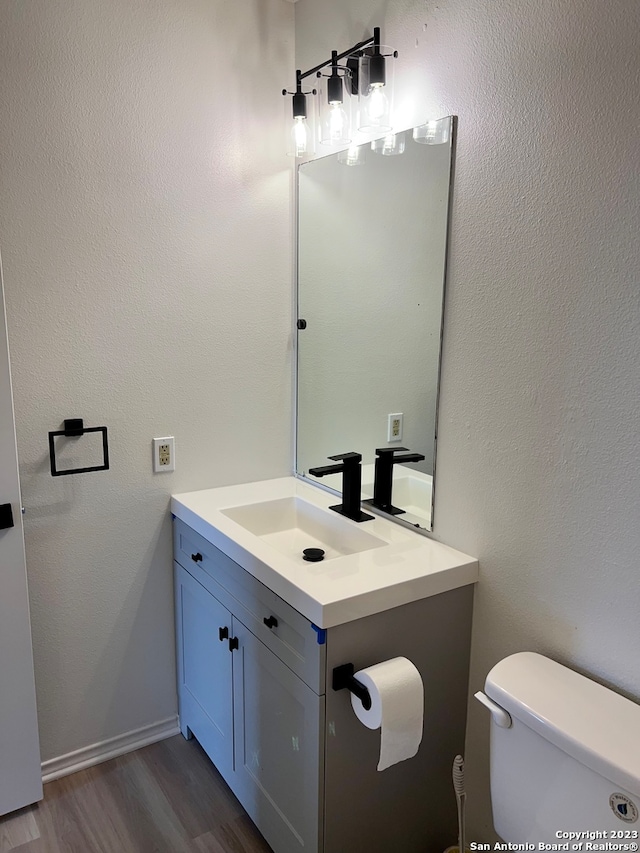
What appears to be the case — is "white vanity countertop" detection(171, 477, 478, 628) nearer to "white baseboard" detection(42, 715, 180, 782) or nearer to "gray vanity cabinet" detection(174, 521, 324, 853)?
"gray vanity cabinet" detection(174, 521, 324, 853)

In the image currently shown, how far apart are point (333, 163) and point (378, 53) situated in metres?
0.38

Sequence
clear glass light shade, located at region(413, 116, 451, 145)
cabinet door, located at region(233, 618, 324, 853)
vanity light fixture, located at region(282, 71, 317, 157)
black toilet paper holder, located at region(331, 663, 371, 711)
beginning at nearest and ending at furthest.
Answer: black toilet paper holder, located at region(331, 663, 371, 711), cabinet door, located at region(233, 618, 324, 853), clear glass light shade, located at region(413, 116, 451, 145), vanity light fixture, located at region(282, 71, 317, 157)

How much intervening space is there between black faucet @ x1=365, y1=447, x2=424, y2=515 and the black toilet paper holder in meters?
0.57

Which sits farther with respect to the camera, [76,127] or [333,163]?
[333,163]

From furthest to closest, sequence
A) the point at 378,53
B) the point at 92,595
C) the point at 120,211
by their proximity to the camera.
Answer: the point at 92,595
the point at 120,211
the point at 378,53

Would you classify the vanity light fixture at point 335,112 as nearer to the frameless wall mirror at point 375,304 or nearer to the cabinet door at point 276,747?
the frameless wall mirror at point 375,304

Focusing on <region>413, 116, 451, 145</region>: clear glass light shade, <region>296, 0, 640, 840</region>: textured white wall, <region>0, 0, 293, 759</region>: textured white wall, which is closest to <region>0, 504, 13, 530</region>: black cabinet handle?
<region>0, 0, 293, 759</region>: textured white wall

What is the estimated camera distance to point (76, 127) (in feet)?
5.74

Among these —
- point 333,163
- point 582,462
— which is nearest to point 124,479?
point 333,163

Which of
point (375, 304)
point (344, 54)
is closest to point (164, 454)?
point (375, 304)

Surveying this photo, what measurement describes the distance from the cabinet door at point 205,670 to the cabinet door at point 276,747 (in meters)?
0.07

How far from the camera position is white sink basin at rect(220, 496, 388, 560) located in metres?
1.85

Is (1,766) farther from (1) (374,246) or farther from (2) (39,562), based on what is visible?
(1) (374,246)

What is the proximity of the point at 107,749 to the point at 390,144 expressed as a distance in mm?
2184
